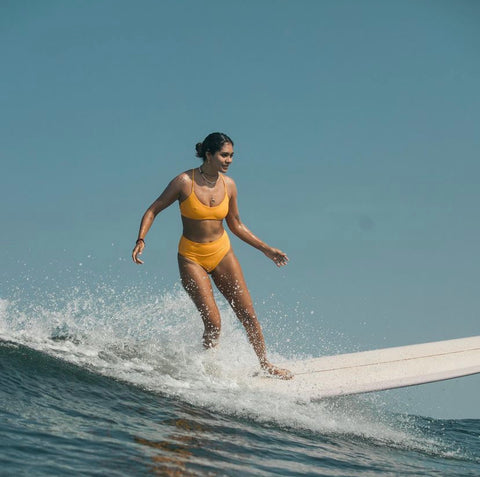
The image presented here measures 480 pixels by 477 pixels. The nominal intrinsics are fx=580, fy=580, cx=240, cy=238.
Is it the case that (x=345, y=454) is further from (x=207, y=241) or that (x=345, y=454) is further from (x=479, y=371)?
(x=479, y=371)

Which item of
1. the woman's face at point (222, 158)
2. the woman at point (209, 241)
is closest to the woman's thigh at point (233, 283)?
the woman at point (209, 241)

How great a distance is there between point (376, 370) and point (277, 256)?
68.9 inches

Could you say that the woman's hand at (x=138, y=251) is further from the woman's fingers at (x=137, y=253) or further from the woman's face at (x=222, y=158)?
the woman's face at (x=222, y=158)

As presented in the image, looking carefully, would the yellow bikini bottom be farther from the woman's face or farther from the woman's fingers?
the woman's face

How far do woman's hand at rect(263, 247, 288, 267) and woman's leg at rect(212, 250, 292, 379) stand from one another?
1.37ft

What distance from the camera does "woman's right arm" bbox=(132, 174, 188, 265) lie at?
18.3ft

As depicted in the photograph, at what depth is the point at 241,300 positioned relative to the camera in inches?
232

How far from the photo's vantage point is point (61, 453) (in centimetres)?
307

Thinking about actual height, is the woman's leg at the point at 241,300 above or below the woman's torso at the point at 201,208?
below

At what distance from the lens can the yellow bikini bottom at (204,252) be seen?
5.67 metres

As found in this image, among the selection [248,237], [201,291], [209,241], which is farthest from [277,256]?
[201,291]

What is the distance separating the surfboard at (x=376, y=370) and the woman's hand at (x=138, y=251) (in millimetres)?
→ 1599

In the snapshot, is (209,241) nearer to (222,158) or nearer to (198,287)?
(198,287)

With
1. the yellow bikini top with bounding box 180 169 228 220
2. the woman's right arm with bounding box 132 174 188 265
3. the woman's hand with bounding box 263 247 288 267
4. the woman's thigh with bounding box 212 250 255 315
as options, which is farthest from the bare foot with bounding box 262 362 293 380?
the woman's right arm with bounding box 132 174 188 265
